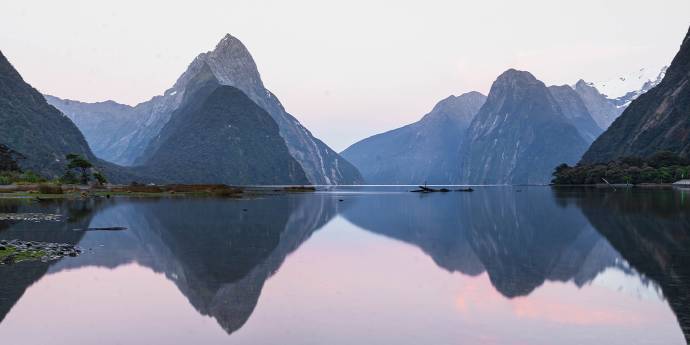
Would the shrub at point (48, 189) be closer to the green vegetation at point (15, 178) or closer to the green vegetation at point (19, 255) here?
the green vegetation at point (15, 178)

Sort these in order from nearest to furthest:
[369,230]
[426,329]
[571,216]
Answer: [426,329] → [369,230] → [571,216]

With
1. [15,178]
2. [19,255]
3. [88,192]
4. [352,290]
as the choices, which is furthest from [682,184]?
[19,255]

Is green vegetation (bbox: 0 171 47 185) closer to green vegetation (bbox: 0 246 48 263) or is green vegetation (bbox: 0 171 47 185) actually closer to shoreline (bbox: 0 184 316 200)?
shoreline (bbox: 0 184 316 200)

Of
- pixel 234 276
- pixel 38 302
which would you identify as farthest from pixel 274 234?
pixel 38 302

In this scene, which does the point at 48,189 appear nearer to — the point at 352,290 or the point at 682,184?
the point at 352,290

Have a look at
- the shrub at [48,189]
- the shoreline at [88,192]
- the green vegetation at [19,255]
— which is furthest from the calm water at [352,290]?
the shrub at [48,189]

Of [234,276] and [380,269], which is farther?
[380,269]

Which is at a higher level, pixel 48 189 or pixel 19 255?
pixel 48 189

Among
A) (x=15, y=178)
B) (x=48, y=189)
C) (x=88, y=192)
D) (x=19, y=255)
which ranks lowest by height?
(x=19, y=255)

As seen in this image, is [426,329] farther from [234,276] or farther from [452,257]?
[452,257]

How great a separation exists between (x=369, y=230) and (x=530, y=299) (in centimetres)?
3643

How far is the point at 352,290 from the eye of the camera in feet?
90.0

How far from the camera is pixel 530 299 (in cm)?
2484

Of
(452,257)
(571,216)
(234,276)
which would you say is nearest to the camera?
(234,276)
